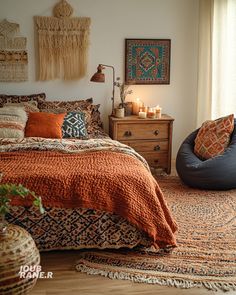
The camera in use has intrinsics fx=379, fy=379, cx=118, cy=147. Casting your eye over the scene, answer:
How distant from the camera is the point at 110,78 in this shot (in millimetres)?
4527

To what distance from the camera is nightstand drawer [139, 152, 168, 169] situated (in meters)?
4.34

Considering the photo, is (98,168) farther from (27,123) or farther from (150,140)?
(150,140)

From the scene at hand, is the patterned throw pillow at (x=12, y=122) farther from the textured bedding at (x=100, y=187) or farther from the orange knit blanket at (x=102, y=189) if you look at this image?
the orange knit blanket at (x=102, y=189)

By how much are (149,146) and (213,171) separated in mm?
882

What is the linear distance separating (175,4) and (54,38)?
1496 millimetres

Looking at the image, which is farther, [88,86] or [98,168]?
[88,86]

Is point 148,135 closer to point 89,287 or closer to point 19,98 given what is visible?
point 19,98

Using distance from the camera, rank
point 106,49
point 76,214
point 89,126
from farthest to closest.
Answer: point 106,49, point 89,126, point 76,214

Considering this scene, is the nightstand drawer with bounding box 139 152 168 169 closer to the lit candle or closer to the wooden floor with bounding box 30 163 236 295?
the lit candle

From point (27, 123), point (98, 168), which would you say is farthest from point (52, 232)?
point (27, 123)

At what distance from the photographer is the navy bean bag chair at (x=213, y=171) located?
3695 millimetres

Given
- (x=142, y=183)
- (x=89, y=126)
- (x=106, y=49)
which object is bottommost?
(x=142, y=183)

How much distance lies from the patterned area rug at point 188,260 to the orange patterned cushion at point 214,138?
892 millimetres

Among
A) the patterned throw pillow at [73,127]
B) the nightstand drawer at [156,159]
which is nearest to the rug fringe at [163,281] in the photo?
the patterned throw pillow at [73,127]
